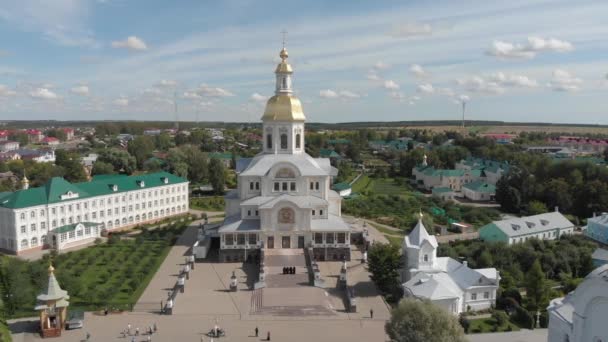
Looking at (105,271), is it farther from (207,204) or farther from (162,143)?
(162,143)

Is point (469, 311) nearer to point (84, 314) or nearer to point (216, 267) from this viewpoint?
point (216, 267)

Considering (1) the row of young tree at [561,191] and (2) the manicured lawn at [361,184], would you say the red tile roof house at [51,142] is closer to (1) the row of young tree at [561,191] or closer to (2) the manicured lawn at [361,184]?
(2) the manicured lawn at [361,184]

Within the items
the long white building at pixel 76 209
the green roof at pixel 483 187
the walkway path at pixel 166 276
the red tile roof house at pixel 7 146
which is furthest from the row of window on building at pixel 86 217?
the red tile roof house at pixel 7 146

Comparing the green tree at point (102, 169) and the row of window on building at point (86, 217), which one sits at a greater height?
the green tree at point (102, 169)

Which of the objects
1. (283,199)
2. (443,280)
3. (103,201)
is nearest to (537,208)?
(443,280)

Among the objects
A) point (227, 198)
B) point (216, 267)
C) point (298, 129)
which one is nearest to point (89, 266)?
point (216, 267)

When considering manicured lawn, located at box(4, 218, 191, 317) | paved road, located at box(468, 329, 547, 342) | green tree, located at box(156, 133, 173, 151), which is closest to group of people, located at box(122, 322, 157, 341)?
manicured lawn, located at box(4, 218, 191, 317)
